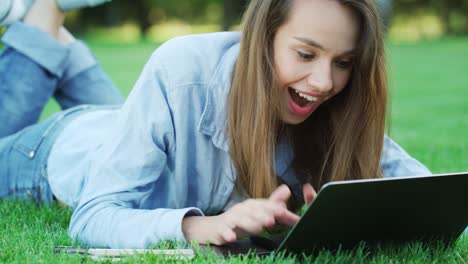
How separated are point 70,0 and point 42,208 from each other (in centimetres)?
122


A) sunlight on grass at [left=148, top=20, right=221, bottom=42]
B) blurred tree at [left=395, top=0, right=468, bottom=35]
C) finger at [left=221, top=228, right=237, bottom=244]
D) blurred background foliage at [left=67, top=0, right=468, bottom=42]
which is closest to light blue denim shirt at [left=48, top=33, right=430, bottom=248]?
finger at [left=221, top=228, right=237, bottom=244]

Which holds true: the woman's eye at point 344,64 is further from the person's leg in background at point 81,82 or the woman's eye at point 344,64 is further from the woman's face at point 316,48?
the person's leg in background at point 81,82

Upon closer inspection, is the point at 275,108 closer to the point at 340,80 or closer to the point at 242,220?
the point at 340,80

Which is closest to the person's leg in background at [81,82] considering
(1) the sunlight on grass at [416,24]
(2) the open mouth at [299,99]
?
(2) the open mouth at [299,99]

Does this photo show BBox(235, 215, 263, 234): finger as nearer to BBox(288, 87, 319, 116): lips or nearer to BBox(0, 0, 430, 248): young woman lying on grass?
BBox(0, 0, 430, 248): young woman lying on grass

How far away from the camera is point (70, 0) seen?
371cm

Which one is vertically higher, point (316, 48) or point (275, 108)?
point (316, 48)

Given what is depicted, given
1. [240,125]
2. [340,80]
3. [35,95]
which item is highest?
[340,80]

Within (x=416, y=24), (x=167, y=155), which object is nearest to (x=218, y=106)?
(x=167, y=155)

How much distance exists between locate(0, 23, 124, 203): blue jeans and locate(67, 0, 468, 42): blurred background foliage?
2003 cm

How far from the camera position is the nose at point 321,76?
2.24 metres

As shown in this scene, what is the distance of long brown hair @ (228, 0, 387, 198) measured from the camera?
2283 millimetres

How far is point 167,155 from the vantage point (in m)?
2.42

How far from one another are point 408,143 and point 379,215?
119 inches
